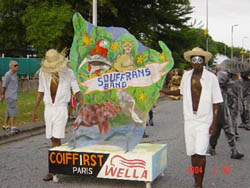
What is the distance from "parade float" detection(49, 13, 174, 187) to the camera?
6363 mm

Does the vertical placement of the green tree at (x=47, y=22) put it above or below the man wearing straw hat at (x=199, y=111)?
above

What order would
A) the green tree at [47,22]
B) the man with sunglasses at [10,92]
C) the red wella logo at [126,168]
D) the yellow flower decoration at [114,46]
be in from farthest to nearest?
the green tree at [47,22], the man with sunglasses at [10,92], the yellow flower decoration at [114,46], the red wella logo at [126,168]

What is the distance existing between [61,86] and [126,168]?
159 centimetres

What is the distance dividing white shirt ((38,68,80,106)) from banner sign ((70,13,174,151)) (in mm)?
139

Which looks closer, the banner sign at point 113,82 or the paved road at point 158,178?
the paved road at point 158,178

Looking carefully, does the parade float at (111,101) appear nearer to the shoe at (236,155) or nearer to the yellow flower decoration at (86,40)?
the yellow flower decoration at (86,40)

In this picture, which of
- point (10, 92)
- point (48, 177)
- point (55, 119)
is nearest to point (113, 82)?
point (55, 119)

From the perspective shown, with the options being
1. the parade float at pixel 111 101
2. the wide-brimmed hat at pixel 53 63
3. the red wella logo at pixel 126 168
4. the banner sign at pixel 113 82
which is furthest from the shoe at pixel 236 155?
the wide-brimmed hat at pixel 53 63

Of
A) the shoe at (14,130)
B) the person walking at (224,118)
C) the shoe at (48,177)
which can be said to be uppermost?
the person walking at (224,118)

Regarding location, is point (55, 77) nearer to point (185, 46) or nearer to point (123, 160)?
point (123, 160)

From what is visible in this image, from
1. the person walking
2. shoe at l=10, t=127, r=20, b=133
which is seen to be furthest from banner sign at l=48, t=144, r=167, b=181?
shoe at l=10, t=127, r=20, b=133

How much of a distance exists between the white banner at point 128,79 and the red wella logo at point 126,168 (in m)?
1.18

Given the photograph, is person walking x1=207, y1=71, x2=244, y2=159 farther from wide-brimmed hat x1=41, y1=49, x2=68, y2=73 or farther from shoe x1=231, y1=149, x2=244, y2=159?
wide-brimmed hat x1=41, y1=49, x2=68, y2=73

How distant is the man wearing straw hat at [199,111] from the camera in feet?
18.9
